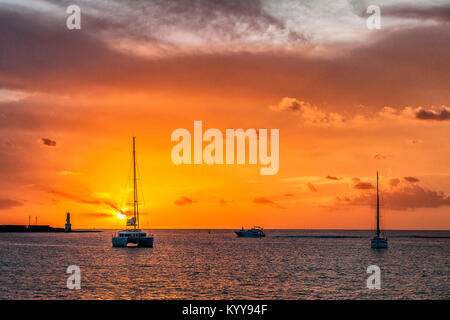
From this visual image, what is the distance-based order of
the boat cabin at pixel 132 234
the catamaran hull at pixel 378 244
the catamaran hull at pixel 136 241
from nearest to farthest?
the catamaran hull at pixel 136 241, the boat cabin at pixel 132 234, the catamaran hull at pixel 378 244

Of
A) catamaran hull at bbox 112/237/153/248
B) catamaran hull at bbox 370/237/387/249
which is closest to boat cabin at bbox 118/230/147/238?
catamaran hull at bbox 112/237/153/248

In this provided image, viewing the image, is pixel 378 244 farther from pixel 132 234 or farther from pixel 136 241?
pixel 132 234

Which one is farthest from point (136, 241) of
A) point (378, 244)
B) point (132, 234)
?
point (378, 244)

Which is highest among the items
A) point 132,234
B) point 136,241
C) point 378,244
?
point 132,234

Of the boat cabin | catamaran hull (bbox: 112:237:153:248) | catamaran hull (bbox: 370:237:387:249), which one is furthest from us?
catamaran hull (bbox: 370:237:387:249)

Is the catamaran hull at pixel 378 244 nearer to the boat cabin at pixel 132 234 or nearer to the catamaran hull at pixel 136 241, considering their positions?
the catamaran hull at pixel 136 241

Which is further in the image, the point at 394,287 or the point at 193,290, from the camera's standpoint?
the point at 394,287

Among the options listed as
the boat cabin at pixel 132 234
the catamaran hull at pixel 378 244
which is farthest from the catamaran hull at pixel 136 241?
the catamaran hull at pixel 378 244

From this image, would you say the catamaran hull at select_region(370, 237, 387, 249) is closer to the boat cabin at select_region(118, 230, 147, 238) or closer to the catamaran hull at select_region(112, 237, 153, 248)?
the catamaran hull at select_region(112, 237, 153, 248)
